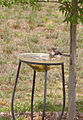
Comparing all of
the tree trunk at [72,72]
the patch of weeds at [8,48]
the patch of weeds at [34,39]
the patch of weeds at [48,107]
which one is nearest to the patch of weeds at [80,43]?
the patch of weeds at [34,39]

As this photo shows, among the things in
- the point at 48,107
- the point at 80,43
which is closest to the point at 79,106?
the point at 48,107

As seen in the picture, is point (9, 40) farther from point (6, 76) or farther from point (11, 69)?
point (6, 76)

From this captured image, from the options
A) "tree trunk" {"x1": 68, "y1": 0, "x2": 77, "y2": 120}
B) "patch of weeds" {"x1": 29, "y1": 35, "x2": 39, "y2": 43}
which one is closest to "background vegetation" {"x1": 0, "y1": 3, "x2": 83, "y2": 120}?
"patch of weeds" {"x1": 29, "y1": 35, "x2": 39, "y2": 43}

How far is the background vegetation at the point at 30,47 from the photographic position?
554 cm

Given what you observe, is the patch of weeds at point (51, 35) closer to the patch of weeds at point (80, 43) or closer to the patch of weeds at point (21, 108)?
the patch of weeds at point (80, 43)

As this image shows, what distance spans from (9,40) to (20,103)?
4790 millimetres

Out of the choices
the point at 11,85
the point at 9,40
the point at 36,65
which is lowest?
the point at 11,85

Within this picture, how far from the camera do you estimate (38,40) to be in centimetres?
993

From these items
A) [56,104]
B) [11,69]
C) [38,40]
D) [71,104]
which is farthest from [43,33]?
[71,104]

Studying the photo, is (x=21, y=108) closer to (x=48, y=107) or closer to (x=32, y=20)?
(x=48, y=107)

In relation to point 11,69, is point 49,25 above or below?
above

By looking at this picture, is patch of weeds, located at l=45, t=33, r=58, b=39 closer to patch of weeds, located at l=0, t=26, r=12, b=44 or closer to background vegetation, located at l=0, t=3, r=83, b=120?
background vegetation, located at l=0, t=3, r=83, b=120

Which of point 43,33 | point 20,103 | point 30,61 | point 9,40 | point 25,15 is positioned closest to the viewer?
point 30,61

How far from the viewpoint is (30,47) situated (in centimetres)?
927
